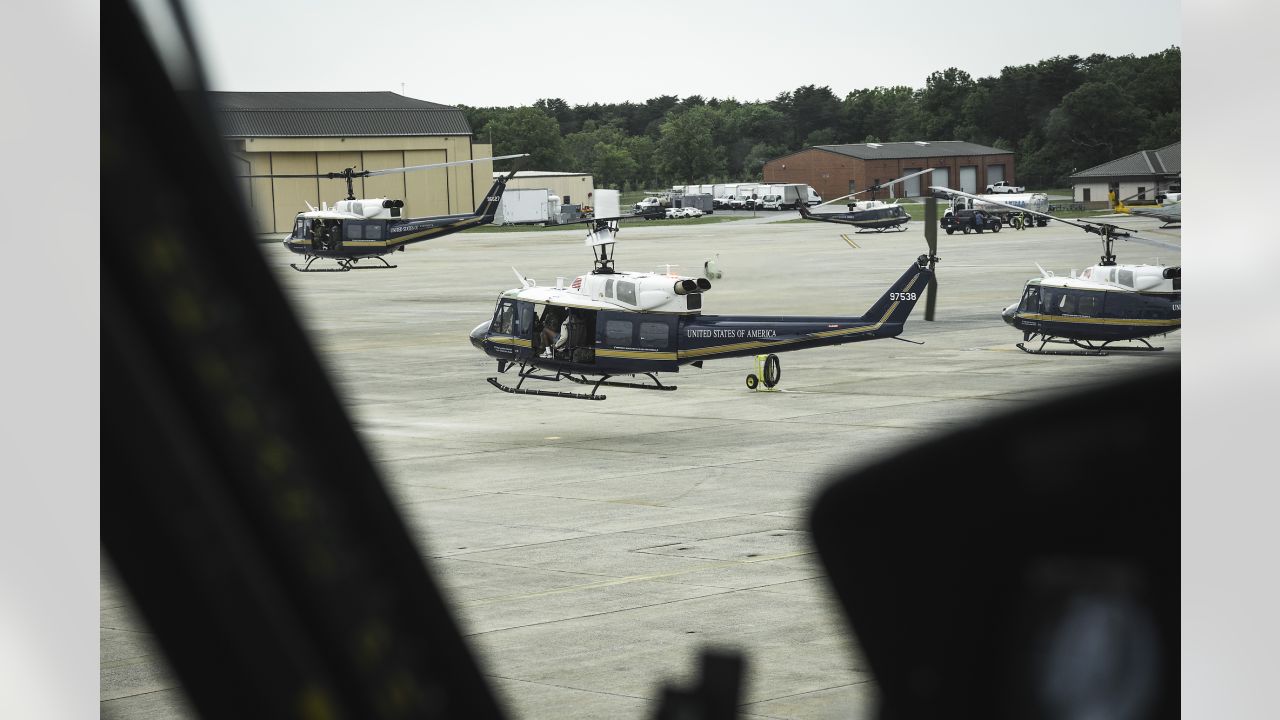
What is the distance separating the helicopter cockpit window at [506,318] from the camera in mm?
19562

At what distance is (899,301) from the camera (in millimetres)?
20766

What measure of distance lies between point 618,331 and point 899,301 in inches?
185

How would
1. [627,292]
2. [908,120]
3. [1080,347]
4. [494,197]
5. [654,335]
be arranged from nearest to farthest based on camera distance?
[627,292] < [654,335] < [908,120] < [1080,347] < [494,197]

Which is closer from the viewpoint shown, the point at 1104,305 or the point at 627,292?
the point at 627,292

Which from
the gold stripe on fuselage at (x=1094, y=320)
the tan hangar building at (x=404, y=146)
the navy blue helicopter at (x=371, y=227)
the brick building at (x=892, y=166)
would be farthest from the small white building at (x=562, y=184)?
Result: the gold stripe on fuselage at (x=1094, y=320)

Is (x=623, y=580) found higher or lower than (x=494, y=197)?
lower

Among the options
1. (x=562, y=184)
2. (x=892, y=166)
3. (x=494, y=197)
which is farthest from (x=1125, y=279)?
(x=562, y=184)

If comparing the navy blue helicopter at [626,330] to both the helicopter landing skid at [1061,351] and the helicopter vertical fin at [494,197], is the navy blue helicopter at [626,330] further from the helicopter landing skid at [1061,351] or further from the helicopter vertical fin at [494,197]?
the helicopter vertical fin at [494,197]

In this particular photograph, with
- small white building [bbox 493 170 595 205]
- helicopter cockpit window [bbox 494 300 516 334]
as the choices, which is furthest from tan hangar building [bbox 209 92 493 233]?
helicopter cockpit window [bbox 494 300 516 334]

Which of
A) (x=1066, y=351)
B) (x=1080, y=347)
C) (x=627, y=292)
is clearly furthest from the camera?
(x=1080, y=347)

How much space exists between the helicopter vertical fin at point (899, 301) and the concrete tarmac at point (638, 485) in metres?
1.13

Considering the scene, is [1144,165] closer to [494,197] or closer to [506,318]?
[506,318]

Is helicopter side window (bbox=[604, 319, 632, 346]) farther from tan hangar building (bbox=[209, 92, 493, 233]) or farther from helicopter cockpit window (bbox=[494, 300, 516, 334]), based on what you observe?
tan hangar building (bbox=[209, 92, 493, 233])

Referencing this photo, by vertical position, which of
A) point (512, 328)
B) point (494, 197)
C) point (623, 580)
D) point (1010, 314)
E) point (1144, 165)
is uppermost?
point (494, 197)
